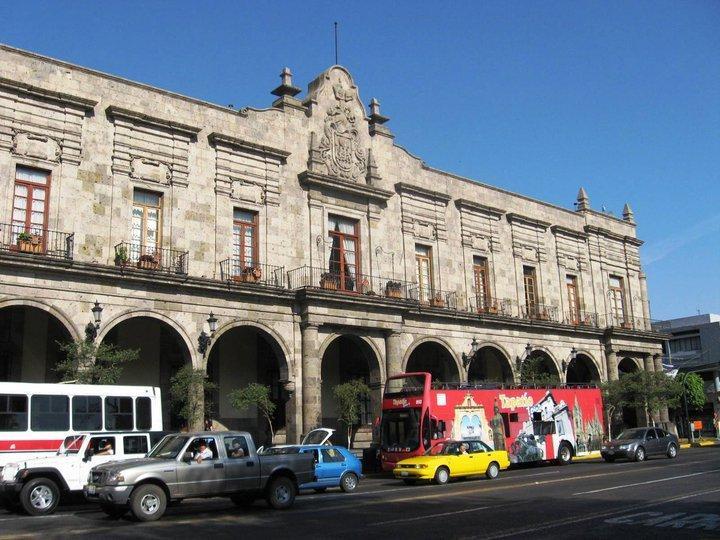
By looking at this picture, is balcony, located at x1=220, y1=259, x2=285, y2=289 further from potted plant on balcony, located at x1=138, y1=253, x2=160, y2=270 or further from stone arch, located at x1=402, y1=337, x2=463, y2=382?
stone arch, located at x1=402, y1=337, x2=463, y2=382

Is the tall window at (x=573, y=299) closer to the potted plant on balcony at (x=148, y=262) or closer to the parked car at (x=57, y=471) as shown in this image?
the potted plant on balcony at (x=148, y=262)

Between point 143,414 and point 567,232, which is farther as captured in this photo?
point 567,232

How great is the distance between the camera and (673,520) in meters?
12.1

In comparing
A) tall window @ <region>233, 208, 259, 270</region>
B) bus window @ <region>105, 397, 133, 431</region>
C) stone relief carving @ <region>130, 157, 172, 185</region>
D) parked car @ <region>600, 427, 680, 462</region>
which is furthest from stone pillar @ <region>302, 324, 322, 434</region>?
parked car @ <region>600, 427, 680, 462</region>

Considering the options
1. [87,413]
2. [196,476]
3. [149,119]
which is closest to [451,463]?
[196,476]

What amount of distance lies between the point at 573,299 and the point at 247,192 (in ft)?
70.6

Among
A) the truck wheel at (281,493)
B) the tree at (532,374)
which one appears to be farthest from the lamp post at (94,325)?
the tree at (532,374)

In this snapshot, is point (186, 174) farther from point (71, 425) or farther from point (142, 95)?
point (71, 425)

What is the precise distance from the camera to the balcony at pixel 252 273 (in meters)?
26.6

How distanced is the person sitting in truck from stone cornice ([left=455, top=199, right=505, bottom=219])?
23.5 m

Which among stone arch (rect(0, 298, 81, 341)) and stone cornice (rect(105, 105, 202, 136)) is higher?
stone cornice (rect(105, 105, 202, 136))

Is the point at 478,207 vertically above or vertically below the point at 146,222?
above

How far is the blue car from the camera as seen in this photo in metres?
19.8

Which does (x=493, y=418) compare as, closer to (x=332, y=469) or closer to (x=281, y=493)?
(x=332, y=469)
